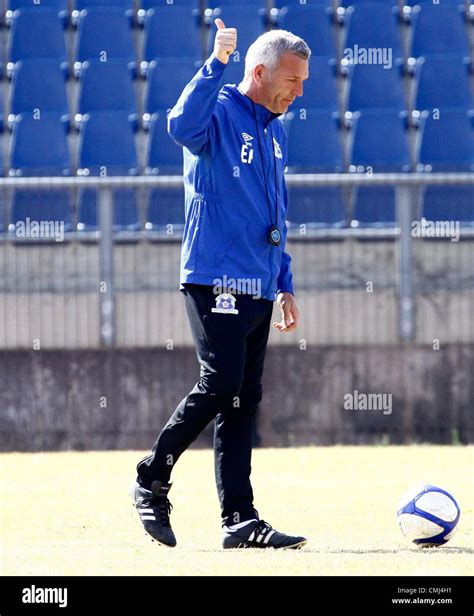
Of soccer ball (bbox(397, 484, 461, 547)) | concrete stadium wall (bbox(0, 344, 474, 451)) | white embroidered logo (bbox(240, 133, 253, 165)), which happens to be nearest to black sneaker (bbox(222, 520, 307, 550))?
soccer ball (bbox(397, 484, 461, 547))

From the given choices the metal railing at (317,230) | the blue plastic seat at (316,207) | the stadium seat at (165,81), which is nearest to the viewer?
the metal railing at (317,230)

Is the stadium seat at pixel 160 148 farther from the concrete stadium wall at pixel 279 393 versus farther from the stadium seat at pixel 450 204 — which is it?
the stadium seat at pixel 450 204

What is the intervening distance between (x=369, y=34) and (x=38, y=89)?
3.39 meters

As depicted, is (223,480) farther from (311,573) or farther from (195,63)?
(195,63)

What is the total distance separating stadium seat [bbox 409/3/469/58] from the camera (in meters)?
13.7

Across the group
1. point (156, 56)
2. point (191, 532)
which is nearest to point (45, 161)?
Result: point (156, 56)

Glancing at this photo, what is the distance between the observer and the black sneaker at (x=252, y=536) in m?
5.50

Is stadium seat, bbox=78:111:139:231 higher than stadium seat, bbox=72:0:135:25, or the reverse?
stadium seat, bbox=72:0:135:25

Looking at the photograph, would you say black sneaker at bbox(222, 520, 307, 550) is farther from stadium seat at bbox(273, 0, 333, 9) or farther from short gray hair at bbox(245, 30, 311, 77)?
stadium seat at bbox(273, 0, 333, 9)

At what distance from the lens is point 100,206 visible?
1061cm

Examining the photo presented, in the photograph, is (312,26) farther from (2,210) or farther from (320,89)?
(2,210)

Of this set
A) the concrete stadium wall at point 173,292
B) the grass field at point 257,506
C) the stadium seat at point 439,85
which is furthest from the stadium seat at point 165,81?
the grass field at point 257,506

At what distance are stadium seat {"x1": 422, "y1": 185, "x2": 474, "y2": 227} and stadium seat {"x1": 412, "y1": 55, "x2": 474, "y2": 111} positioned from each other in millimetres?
2705

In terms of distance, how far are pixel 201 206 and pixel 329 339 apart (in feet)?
17.5
